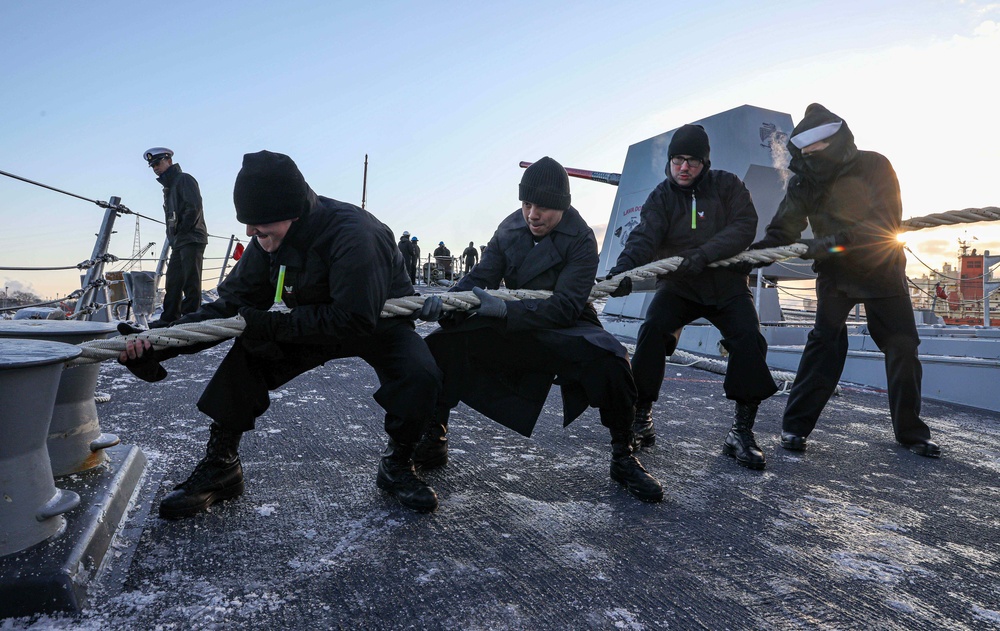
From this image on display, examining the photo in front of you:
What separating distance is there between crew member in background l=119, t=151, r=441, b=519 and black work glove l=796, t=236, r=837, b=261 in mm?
2200

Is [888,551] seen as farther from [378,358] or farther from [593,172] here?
[593,172]

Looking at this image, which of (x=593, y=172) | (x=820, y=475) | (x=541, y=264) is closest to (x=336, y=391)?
(x=541, y=264)

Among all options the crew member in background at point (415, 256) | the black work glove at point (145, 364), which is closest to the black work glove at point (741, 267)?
the black work glove at point (145, 364)

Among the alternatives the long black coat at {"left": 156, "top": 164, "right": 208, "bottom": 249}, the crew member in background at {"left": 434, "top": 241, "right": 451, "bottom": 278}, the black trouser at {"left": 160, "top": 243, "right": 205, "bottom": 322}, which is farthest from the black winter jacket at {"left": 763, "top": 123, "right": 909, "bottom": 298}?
the crew member in background at {"left": 434, "top": 241, "right": 451, "bottom": 278}

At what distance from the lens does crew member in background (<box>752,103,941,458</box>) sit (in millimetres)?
3164

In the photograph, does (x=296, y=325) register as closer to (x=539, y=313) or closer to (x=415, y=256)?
(x=539, y=313)

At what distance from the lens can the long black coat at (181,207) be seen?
6.25m

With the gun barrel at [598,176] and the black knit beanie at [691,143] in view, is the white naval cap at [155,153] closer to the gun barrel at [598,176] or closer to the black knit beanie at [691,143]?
the black knit beanie at [691,143]

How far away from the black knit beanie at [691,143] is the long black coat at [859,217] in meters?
0.61

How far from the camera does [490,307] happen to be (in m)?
2.46

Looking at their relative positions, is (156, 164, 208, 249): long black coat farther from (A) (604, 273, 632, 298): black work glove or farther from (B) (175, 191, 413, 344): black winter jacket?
(A) (604, 273, 632, 298): black work glove

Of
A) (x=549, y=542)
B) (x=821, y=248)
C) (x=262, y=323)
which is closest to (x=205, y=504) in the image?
(x=262, y=323)

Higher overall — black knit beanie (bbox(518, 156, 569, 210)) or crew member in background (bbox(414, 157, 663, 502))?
black knit beanie (bbox(518, 156, 569, 210))

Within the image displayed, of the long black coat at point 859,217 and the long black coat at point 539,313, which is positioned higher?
the long black coat at point 859,217
